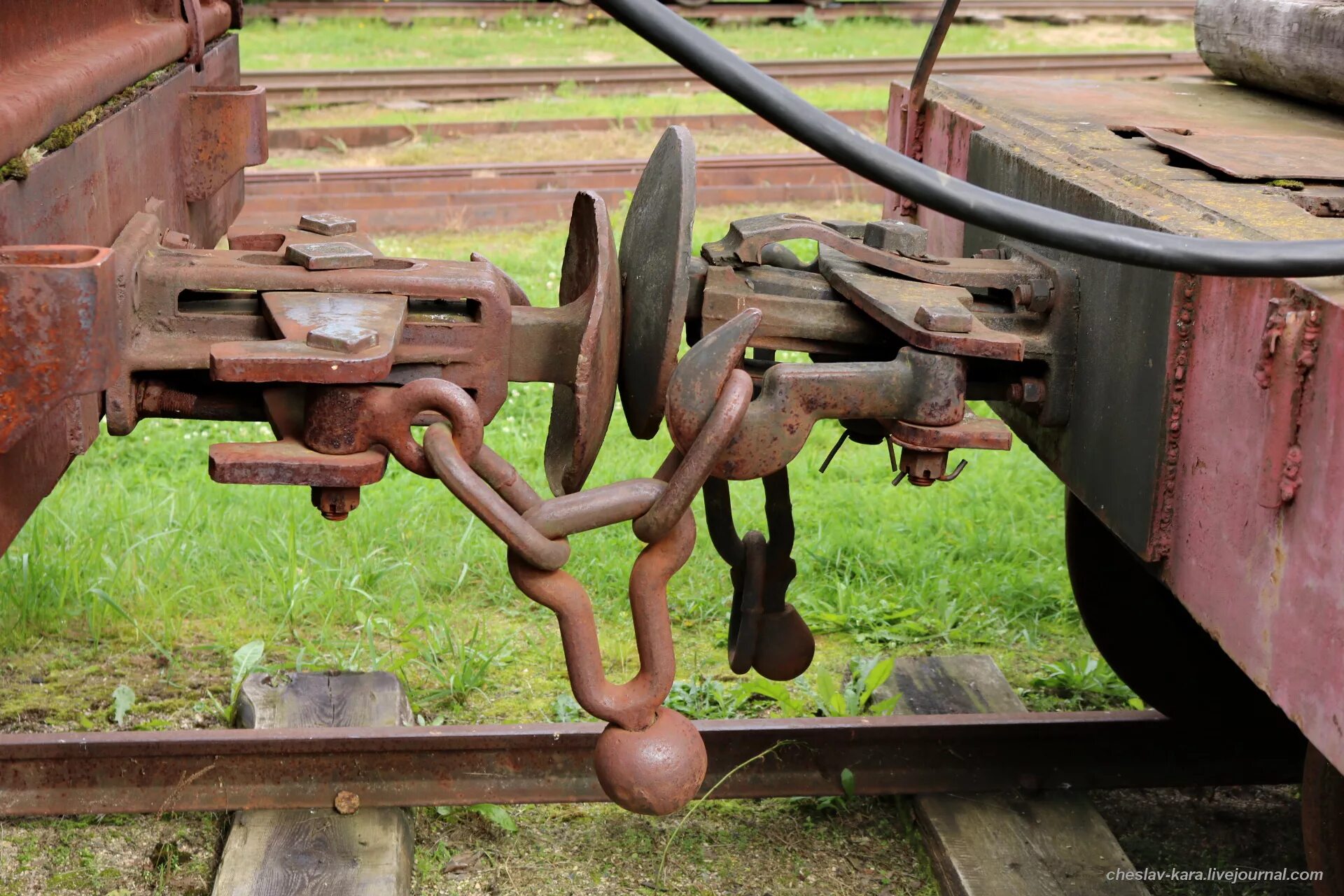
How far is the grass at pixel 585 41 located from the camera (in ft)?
38.2

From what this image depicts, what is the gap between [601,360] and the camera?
173cm

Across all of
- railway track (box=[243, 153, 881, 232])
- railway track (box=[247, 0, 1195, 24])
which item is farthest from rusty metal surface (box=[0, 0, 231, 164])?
railway track (box=[247, 0, 1195, 24])

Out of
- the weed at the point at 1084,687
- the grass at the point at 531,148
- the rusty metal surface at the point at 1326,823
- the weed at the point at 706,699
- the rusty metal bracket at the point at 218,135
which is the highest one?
the rusty metal bracket at the point at 218,135

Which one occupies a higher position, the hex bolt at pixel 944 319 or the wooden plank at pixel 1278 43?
the wooden plank at pixel 1278 43

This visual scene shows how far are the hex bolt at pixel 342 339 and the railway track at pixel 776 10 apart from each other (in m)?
12.2

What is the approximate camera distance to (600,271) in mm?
1689

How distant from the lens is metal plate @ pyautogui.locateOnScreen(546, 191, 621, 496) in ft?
5.54

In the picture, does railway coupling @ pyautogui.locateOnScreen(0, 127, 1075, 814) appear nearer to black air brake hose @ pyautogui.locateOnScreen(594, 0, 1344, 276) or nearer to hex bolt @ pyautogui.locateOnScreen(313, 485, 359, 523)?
hex bolt @ pyautogui.locateOnScreen(313, 485, 359, 523)

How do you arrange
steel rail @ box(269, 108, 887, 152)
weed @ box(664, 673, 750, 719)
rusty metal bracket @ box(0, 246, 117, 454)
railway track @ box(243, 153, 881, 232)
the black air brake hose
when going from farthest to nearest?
steel rail @ box(269, 108, 887, 152) < railway track @ box(243, 153, 881, 232) < weed @ box(664, 673, 750, 719) < rusty metal bracket @ box(0, 246, 117, 454) < the black air brake hose

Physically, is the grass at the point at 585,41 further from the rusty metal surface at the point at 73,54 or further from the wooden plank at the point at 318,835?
the rusty metal surface at the point at 73,54

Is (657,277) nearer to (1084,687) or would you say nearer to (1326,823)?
(1326,823)

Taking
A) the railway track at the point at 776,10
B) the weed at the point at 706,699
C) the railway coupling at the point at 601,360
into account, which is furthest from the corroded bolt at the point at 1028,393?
the railway track at the point at 776,10

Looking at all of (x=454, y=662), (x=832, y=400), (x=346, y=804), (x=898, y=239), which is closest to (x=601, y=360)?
(x=832, y=400)

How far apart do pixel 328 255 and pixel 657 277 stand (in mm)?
417
